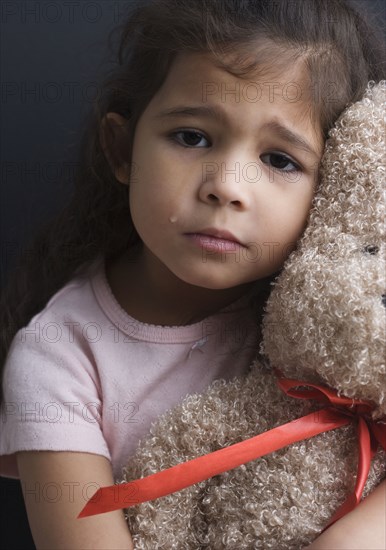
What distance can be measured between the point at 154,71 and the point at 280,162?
8.9 inches

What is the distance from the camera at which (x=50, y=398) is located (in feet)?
3.19

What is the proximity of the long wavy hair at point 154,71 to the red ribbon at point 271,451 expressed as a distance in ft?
1.14

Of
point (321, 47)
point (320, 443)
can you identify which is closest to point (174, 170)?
point (321, 47)

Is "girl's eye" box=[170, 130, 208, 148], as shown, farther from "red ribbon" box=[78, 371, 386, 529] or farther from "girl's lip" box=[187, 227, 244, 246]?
"red ribbon" box=[78, 371, 386, 529]

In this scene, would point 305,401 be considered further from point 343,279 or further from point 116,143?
point 116,143

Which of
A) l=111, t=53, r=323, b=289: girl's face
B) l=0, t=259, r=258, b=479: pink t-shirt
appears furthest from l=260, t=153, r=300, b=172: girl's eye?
l=0, t=259, r=258, b=479: pink t-shirt

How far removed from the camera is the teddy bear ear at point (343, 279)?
0.78m

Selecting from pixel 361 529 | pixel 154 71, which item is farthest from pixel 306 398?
pixel 154 71

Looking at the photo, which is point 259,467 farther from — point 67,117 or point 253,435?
point 67,117

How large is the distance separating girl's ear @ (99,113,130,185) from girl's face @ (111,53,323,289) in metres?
0.14

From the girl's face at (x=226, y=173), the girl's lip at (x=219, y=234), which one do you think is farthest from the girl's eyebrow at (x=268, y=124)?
the girl's lip at (x=219, y=234)

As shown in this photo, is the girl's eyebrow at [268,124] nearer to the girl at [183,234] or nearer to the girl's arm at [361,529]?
the girl at [183,234]

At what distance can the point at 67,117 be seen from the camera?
132 centimetres

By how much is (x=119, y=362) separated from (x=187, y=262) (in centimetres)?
18
